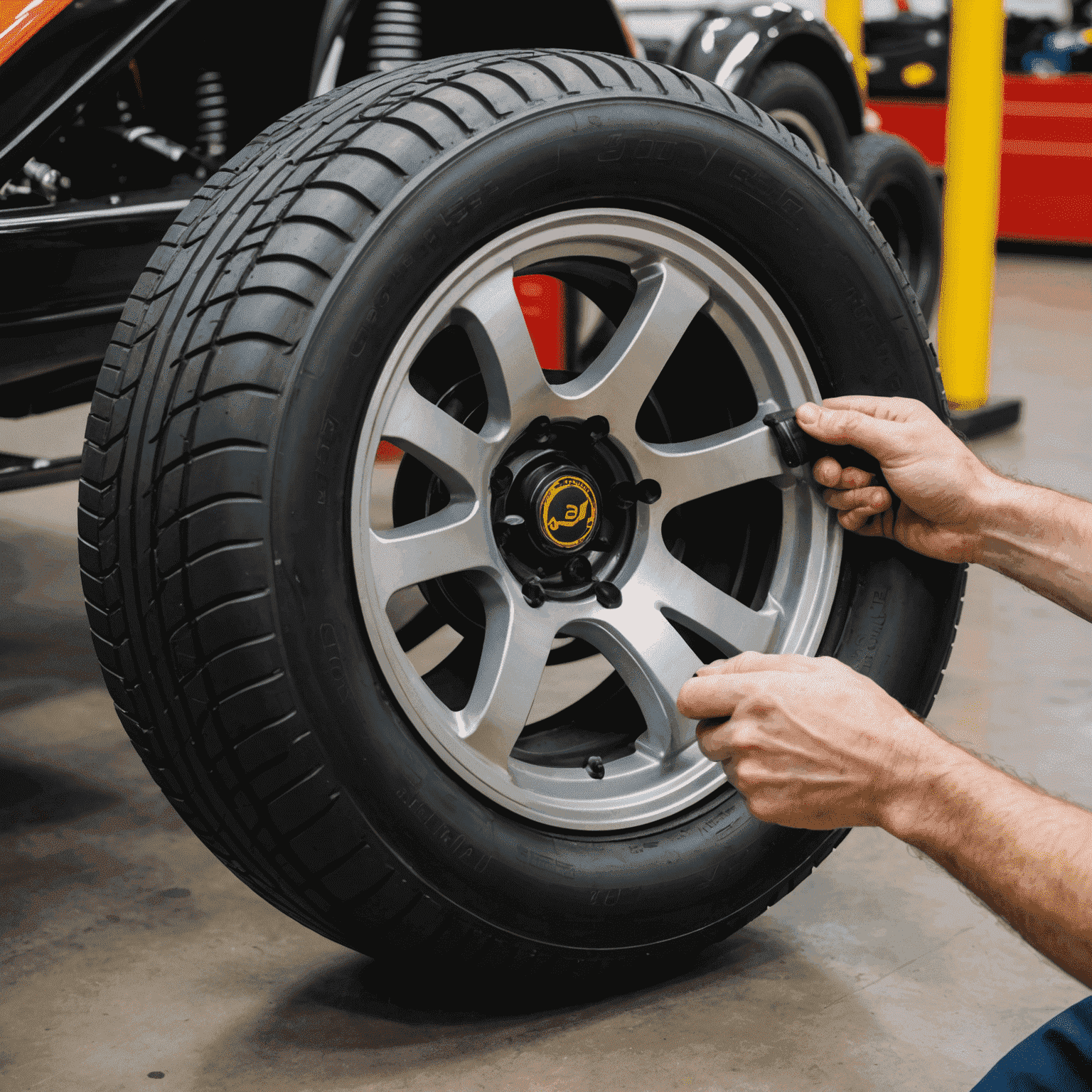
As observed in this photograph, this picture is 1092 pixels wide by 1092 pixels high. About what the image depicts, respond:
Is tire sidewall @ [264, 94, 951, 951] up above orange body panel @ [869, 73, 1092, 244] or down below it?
above

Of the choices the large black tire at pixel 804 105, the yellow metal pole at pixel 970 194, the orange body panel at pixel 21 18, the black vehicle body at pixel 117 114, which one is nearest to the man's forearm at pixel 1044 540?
the black vehicle body at pixel 117 114

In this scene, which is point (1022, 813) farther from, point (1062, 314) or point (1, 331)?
point (1062, 314)

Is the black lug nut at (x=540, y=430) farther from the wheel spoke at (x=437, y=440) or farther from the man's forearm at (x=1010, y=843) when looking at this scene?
the man's forearm at (x=1010, y=843)

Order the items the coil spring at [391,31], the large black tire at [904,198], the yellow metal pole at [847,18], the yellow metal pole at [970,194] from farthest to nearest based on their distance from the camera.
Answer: the yellow metal pole at [847,18]
the large black tire at [904,198]
the yellow metal pole at [970,194]
the coil spring at [391,31]

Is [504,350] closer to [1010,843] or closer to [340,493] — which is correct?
[340,493]

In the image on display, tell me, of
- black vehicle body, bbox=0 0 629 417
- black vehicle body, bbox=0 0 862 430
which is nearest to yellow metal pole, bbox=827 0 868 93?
black vehicle body, bbox=0 0 862 430

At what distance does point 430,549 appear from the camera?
1314 mm

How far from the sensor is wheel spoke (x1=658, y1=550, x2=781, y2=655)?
1513 millimetres

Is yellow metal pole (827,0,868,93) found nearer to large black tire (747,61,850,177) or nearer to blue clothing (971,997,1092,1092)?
large black tire (747,61,850,177)

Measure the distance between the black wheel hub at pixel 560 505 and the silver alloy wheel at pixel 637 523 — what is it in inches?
0.8

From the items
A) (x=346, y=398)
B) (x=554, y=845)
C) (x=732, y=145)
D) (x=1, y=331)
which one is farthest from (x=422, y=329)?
(x=1, y=331)

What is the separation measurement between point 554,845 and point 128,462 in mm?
581

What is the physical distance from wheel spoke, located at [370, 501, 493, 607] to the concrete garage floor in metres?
0.46

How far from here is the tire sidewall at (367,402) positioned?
1.20 metres
